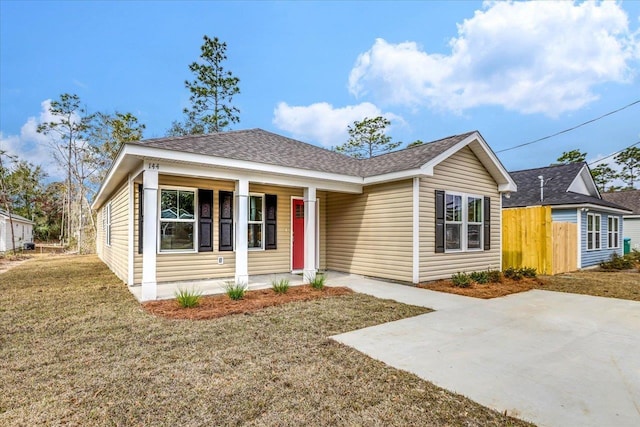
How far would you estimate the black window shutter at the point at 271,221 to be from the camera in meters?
8.68

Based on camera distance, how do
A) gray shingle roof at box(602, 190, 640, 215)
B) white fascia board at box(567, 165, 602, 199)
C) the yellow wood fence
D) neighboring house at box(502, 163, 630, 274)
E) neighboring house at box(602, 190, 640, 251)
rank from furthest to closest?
gray shingle roof at box(602, 190, 640, 215) → neighboring house at box(602, 190, 640, 251) → white fascia board at box(567, 165, 602, 199) → neighboring house at box(502, 163, 630, 274) → the yellow wood fence

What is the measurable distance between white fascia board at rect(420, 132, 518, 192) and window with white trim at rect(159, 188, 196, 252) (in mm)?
5473

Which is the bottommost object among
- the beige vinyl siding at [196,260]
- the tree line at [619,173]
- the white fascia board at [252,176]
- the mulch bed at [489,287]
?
the mulch bed at [489,287]

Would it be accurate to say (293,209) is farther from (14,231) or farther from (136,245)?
(14,231)

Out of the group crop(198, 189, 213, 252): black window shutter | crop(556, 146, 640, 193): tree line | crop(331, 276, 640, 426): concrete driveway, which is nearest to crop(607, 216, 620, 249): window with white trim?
crop(331, 276, 640, 426): concrete driveway

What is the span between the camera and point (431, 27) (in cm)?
1611

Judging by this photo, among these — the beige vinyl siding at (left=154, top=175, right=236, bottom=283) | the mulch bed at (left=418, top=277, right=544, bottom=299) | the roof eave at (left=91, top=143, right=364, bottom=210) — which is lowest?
the mulch bed at (left=418, top=277, right=544, bottom=299)

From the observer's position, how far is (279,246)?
355 inches

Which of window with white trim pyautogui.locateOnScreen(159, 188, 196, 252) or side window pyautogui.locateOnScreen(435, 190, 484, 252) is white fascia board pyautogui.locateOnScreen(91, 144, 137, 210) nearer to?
window with white trim pyautogui.locateOnScreen(159, 188, 196, 252)

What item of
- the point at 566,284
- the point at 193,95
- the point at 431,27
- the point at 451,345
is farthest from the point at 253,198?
the point at 193,95

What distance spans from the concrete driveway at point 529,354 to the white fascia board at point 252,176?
11.9 feet

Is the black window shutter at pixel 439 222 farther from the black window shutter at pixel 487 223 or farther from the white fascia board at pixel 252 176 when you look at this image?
the white fascia board at pixel 252 176

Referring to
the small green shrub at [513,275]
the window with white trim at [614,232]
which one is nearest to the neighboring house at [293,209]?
the small green shrub at [513,275]

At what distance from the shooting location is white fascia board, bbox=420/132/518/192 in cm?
754
